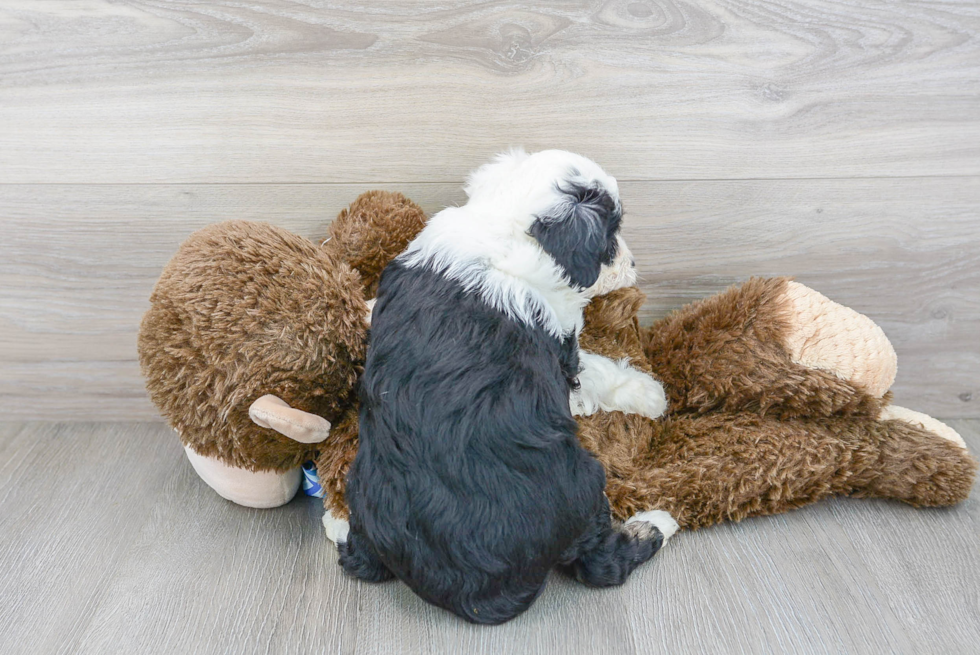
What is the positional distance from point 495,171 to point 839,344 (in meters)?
0.60

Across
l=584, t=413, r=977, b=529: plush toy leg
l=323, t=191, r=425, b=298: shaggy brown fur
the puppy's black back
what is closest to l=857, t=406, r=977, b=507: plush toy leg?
l=584, t=413, r=977, b=529: plush toy leg

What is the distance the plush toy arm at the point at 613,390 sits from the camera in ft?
3.50

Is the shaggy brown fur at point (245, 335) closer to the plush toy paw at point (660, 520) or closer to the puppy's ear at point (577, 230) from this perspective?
the puppy's ear at point (577, 230)

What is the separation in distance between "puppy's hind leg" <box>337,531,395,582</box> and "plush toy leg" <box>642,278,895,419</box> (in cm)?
56

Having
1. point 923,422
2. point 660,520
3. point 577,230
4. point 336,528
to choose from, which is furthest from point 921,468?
point 336,528

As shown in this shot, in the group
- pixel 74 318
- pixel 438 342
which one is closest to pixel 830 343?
pixel 438 342

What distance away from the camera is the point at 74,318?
50.1 inches

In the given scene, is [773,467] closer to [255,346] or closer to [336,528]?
[336,528]

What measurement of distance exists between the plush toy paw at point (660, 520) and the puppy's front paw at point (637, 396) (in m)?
0.16

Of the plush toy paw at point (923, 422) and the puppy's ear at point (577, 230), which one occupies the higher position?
the puppy's ear at point (577, 230)

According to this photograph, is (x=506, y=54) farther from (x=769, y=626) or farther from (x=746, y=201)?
(x=769, y=626)

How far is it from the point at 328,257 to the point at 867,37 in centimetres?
93

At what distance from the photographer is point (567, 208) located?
89 centimetres

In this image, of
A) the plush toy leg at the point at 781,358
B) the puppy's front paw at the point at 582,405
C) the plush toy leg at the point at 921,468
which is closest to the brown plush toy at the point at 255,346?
the puppy's front paw at the point at 582,405
